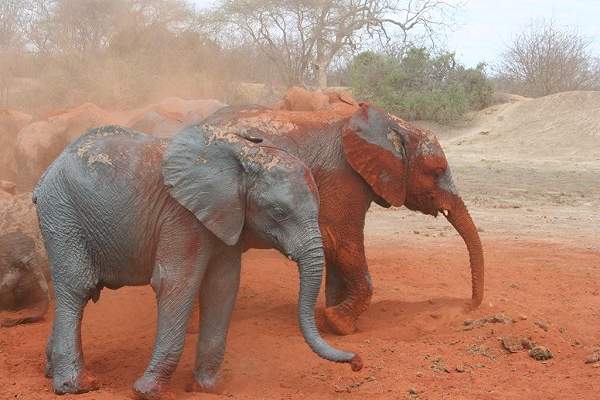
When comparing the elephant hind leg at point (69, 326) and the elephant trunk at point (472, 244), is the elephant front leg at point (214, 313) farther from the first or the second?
the elephant trunk at point (472, 244)

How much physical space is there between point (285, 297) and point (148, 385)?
2.96 metres

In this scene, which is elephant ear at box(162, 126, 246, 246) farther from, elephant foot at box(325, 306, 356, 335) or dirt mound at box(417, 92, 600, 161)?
dirt mound at box(417, 92, 600, 161)

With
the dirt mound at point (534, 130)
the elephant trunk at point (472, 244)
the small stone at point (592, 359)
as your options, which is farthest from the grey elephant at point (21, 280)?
the dirt mound at point (534, 130)

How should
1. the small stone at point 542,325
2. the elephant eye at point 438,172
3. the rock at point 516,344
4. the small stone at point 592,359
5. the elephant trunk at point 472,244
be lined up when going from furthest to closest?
1. the elephant eye at point 438,172
2. the elephant trunk at point 472,244
3. the small stone at point 542,325
4. the rock at point 516,344
5. the small stone at point 592,359

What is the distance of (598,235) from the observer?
10.3m

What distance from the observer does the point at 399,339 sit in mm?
6316

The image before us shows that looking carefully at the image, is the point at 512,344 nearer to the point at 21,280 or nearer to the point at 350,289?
the point at 350,289

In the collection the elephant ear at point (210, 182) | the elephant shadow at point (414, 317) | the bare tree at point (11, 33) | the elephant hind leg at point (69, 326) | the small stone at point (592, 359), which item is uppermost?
the bare tree at point (11, 33)

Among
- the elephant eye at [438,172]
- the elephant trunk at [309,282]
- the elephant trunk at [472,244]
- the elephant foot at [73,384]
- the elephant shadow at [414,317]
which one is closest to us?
the elephant trunk at [309,282]

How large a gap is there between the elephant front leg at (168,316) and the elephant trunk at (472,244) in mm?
2830

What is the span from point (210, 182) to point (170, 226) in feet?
1.23

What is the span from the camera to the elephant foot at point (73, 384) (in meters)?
5.00

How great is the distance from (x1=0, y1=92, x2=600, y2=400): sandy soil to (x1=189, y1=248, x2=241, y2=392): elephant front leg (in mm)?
144

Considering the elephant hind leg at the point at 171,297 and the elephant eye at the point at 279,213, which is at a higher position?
the elephant eye at the point at 279,213
